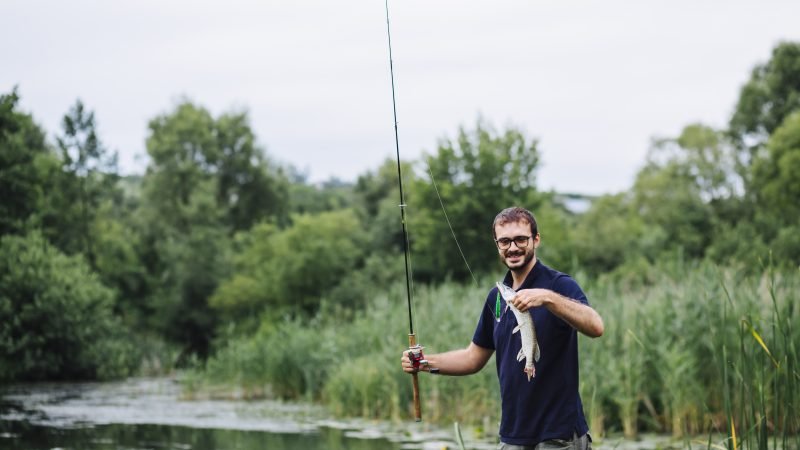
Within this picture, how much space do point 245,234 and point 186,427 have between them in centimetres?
2825

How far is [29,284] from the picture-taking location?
24.2 m

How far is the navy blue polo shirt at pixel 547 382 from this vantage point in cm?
371

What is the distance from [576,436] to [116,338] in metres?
28.2

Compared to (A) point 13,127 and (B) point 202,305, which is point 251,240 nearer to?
(B) point 202,305

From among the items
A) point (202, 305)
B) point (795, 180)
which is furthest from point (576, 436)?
point (795, 180)

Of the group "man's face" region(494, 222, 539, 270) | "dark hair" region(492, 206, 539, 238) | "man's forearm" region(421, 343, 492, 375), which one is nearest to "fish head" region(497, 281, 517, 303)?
"man's face" region(494, 222, 539, 270)

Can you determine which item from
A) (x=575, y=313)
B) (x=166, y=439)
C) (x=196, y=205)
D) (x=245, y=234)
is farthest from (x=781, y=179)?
(x=575, y=313)

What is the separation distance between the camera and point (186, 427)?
1416 centimetres

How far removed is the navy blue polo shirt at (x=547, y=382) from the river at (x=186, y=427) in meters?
5.41

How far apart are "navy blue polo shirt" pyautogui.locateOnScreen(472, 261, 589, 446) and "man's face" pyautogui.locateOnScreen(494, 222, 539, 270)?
A: 8 cm

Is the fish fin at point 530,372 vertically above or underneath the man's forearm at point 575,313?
underneath

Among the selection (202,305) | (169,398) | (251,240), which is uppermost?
(251,240)

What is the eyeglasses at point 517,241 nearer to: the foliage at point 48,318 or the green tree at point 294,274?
the foliage at point 48,318

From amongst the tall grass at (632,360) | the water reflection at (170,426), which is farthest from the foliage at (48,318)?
the tall grass at (632,360)
